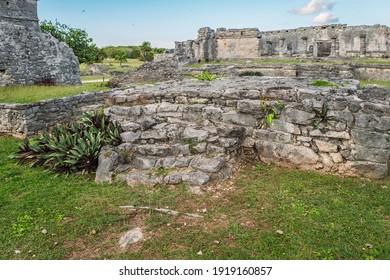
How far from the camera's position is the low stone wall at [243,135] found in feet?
18.3

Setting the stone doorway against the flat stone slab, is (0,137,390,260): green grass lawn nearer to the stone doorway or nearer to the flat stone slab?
the flat stone slab

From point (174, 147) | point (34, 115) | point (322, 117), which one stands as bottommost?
point (174, 147)

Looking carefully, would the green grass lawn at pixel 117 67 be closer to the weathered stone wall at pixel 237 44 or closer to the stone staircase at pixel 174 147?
the weathered stone wall at pixel 237 44

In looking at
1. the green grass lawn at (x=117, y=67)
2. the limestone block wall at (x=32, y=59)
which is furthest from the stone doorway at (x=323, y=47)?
the limestone block wall at (x=32, y=59)

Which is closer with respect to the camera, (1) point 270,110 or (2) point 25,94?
(1) point 270,110

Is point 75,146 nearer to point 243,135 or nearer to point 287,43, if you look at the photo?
point 243,135

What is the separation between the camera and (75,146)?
629 centimetres

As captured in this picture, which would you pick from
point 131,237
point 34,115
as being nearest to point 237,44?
point 34,115

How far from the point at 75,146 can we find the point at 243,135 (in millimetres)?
3405

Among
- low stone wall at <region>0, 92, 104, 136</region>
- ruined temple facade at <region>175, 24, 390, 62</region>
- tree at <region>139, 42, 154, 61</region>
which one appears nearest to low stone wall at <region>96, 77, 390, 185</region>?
low stone wall at <region>0, 92, 104, 136</region>

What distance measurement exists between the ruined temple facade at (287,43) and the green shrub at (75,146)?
2173 cm

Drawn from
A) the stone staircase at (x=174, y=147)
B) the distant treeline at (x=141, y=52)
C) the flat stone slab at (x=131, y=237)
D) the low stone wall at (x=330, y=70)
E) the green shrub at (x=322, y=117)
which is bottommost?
the flat stone slab at (x=131, y=237)

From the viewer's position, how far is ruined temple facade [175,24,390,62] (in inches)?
1076

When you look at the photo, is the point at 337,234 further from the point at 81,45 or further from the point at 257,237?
the point at 81,45
